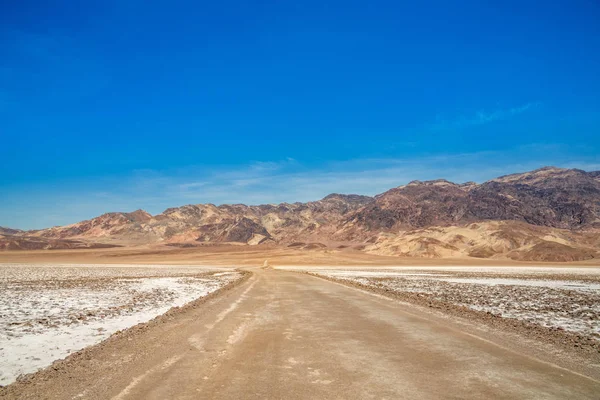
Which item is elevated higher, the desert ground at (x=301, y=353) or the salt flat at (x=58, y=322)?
the desert ground at (x=301, y=353)

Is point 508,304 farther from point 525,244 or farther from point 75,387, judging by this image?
point 525,244

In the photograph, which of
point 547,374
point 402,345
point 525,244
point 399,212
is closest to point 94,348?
point 402,345

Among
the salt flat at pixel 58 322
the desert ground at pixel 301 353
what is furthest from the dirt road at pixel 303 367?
the salt flat at pixel 58 322

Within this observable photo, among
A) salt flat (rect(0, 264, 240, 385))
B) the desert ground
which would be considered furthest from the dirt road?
salt flat (rect(0, 264, 240, 385))

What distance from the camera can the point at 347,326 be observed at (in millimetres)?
12484

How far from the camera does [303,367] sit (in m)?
7.84

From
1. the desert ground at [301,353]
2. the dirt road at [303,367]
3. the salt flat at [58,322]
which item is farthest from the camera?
the salt flat at [58,322]

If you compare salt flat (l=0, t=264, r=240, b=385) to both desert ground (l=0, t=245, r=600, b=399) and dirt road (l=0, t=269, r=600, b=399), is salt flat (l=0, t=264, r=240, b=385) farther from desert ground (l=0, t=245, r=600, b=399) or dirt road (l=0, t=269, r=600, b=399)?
dirt road (l=0, t=269, r=600, b=399)

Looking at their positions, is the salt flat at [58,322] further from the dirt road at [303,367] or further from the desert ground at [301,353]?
the dirt road at [303,367]

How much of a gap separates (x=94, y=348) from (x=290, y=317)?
6.55 meters

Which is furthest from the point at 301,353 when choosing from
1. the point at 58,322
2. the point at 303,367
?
the point at 58,322

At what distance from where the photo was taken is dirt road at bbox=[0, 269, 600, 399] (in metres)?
6.48

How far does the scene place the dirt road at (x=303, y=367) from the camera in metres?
6.48

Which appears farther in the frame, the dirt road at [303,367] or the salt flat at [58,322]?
the salt flat at [58,322]
